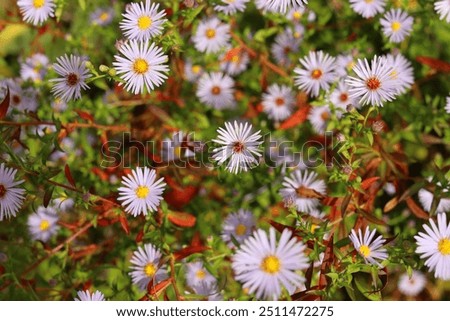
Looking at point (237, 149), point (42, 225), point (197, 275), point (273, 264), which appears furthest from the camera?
point (42, 225)

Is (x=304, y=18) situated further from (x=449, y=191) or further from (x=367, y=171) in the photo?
(x=449, y=191)

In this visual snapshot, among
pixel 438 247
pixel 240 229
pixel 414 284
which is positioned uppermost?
pixel 240 229

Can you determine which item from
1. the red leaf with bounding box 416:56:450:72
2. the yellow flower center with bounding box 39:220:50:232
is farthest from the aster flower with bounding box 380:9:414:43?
the yellow flower center with bounding box 39:220:50:232

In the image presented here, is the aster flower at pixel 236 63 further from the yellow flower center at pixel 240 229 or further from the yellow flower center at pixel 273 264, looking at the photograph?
the yellow flower center at pixel 273 264

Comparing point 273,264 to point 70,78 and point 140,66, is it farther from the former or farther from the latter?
point 70,78

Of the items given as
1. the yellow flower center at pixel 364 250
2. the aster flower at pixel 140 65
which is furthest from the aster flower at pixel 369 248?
the aster flower at pixel 140 65

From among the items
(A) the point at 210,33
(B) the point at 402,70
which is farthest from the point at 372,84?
(A) the point at 210,33
